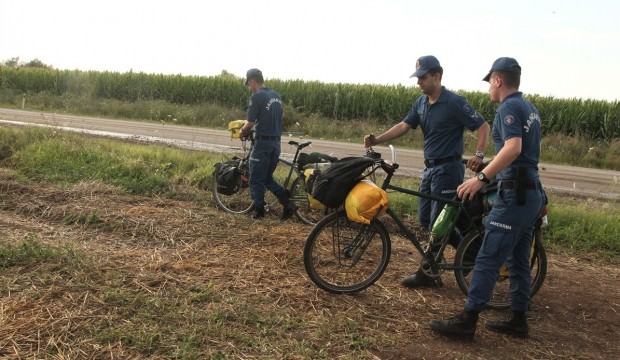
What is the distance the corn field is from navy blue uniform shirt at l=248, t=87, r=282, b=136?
17.6m

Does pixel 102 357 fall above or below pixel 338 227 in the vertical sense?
below

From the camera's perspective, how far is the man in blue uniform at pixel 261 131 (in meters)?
6.68

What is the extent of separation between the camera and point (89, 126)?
18141mm

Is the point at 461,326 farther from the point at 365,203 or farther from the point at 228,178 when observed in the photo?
the point at 228,178

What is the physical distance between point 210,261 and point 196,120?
1968 centimetres

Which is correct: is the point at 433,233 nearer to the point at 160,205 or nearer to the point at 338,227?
the point at 338,227

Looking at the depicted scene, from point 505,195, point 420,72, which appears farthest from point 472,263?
point 420,72

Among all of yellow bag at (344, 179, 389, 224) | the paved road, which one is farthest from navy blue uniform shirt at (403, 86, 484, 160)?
the paved road

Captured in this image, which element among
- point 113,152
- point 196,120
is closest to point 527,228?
point 113,152

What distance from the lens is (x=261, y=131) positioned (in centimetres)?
673

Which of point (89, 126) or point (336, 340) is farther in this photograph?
point (89, 126)

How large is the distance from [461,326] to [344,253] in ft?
3.90

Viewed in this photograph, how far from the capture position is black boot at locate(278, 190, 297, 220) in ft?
22.7

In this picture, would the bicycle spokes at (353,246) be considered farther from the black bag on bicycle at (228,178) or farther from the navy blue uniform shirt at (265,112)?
the black bag on bicycle at (228,178)
